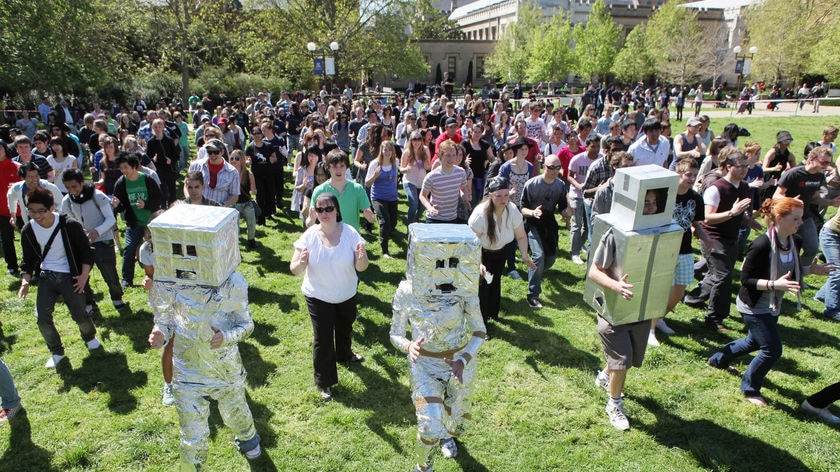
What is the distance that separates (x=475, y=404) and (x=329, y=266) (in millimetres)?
1907

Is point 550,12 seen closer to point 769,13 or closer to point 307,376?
point 769,13

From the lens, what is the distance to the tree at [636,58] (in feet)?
151

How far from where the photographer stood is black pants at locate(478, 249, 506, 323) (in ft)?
20.1

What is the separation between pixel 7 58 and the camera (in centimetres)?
1894

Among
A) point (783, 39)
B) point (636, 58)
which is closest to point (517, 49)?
point (636, 58)

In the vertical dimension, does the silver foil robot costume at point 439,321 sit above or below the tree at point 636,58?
below

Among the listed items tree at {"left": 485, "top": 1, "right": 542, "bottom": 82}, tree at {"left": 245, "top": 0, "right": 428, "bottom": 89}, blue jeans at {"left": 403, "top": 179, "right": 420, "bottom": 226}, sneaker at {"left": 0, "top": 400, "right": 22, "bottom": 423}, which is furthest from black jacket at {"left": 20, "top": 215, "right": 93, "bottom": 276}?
tree at {"left": 485, "top": 1, "right": 542, "bottom": 82}

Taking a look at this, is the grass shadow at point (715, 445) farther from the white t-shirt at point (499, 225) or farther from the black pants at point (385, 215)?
the black pants at point (385, 215)

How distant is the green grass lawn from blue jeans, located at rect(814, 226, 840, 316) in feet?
0.69

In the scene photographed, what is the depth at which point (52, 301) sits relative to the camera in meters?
5.52

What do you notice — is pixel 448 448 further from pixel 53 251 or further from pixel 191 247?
pixel 53 251

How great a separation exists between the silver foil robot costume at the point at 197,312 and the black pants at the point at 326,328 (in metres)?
0.92

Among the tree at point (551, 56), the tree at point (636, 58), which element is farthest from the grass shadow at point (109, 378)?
the tree at point (636, 58)

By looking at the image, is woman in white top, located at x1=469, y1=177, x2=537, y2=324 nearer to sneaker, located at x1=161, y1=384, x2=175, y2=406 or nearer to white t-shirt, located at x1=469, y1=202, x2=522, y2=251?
white t-shirt, located at x1=469, y1=202, x2=522, y2=251
